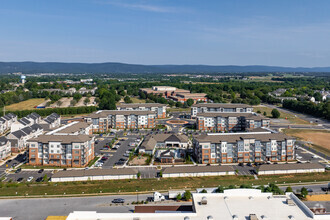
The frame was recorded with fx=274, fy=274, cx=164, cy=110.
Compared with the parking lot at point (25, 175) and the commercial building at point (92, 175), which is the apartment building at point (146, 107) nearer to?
the parking lot at point (25, 175)

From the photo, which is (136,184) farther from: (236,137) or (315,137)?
(315,137)

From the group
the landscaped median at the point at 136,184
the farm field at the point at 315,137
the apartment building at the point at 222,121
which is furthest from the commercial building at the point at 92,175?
the farm field at the point at 315,137

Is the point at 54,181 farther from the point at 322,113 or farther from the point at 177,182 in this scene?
the point at 322,113

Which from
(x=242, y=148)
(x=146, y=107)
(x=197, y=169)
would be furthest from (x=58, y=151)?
(x=146, y=107)

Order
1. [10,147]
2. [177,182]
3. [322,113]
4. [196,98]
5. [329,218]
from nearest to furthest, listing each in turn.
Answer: [329,218] < [177,182] < [10,147] < [322,113] < [196,98]

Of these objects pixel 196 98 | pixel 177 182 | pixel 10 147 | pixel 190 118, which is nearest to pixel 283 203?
pixel 177 182
